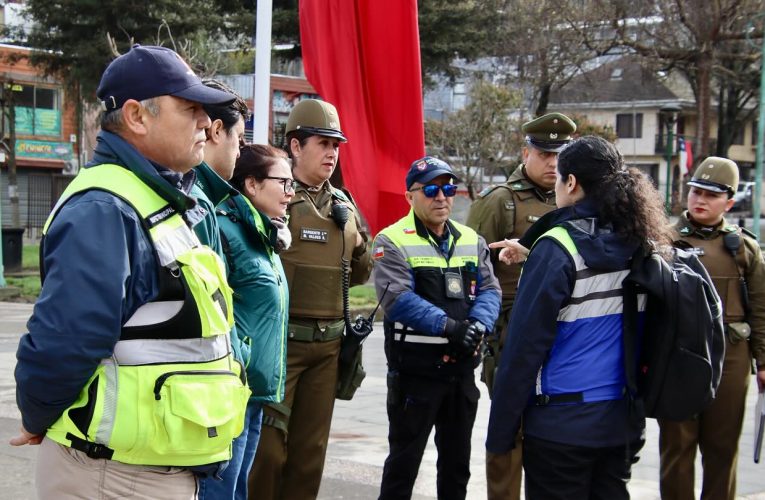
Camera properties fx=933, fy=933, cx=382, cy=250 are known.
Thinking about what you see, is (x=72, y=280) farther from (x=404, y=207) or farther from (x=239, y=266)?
(x=404, y=207)

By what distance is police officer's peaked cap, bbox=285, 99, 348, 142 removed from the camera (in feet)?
16.8

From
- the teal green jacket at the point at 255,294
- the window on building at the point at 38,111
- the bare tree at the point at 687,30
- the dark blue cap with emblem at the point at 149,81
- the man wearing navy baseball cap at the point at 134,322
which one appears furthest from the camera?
the window on building at the point at 38,111

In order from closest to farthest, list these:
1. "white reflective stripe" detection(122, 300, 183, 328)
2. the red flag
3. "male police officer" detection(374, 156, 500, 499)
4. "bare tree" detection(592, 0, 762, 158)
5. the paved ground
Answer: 1. "white reflective stripe" detection(122, 300, 183, 328)
2. "male police officer" detection(374, 156, 500, 499)
3. the paved ground
4. the red flag
5. "bare tree" detection(592, 0, 762, 158)

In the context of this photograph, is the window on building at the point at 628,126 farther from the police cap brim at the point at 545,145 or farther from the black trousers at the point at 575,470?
the black trousers at the point at 575,470

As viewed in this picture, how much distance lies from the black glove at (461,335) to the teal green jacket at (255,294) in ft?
3.78

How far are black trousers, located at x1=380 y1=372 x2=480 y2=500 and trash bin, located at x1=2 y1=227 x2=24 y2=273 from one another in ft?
64.8

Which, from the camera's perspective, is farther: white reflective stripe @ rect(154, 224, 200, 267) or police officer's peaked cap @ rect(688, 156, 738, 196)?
police officer's peaked cap @ rect(688, 156, 738, 196)

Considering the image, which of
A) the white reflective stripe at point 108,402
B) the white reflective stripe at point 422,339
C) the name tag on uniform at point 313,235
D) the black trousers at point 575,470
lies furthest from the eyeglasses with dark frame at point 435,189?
the white reflective stripe at point 108,402

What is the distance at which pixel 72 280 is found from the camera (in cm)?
253

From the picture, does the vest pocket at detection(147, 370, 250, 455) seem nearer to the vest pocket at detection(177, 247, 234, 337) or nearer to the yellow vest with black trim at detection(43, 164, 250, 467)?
the yellow vest with black trim at detection(43, 164, 250, 467)

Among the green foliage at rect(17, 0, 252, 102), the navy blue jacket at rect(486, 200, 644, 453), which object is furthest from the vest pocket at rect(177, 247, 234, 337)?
the green foliage at rect(17, 0, 252, 102)

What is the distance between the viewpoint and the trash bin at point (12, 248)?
894 inches

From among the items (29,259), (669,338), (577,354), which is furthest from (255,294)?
(29,259)

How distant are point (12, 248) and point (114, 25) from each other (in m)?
6.65
